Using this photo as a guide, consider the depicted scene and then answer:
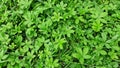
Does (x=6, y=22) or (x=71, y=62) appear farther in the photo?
(x=6, y=22)

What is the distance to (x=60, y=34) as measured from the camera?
88.3 inches

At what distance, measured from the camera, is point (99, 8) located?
8.14 feet

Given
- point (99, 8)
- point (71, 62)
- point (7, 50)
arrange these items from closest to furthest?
point (71, 62) → point (7, 50) → point (99, 8)

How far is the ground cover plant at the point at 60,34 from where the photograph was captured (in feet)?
7.06

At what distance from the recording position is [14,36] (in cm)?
239

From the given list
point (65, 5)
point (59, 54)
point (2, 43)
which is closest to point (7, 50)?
point (2, 43)

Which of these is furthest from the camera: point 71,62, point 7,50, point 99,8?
point 99,8

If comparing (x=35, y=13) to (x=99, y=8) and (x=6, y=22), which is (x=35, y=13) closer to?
(x=6, y=22)

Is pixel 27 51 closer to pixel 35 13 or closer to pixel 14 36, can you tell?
pixel 14 36

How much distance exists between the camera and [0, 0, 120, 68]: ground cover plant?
2.15 metres

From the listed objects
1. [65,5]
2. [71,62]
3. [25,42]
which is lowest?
[71,62]

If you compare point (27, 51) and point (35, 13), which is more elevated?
point (35, 13)

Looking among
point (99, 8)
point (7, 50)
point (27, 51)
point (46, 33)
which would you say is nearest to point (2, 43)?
point (7, 50)

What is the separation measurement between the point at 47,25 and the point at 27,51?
13.2 inches
